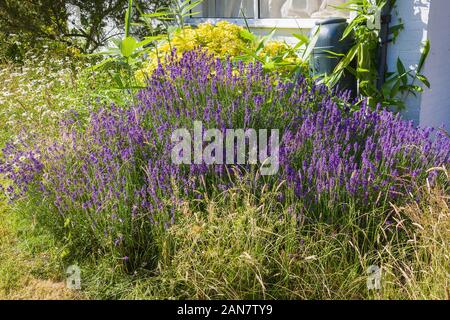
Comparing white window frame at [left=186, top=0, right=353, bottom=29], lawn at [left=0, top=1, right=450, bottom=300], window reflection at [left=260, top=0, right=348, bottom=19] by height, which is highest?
window reflection at [left=260, top=0, right=348, bottom=19]

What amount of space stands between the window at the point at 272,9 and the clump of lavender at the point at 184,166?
5.16ft

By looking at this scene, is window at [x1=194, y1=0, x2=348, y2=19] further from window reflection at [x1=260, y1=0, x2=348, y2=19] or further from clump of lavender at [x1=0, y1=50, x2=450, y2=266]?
clump of lavender at [x1=0, y1=50, x2=450, y2=266]

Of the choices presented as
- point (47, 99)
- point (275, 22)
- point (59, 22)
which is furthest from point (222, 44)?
point (59, 22)

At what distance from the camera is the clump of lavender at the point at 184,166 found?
293 cm

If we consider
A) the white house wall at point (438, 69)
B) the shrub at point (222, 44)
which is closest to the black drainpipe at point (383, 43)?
the white house wall at point (438, 69)

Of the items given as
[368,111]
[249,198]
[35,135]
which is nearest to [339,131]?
[368,111]

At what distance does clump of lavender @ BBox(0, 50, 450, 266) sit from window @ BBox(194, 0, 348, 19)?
1.57 metres

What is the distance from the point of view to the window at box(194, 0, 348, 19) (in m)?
5.42

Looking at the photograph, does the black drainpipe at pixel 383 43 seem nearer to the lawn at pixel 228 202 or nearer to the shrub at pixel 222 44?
the shrub at pixel 222 44

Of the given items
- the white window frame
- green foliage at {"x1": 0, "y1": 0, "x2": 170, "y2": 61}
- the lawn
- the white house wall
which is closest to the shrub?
the white window frame

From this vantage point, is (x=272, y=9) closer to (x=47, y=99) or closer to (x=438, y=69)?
(x=438, y=69)
